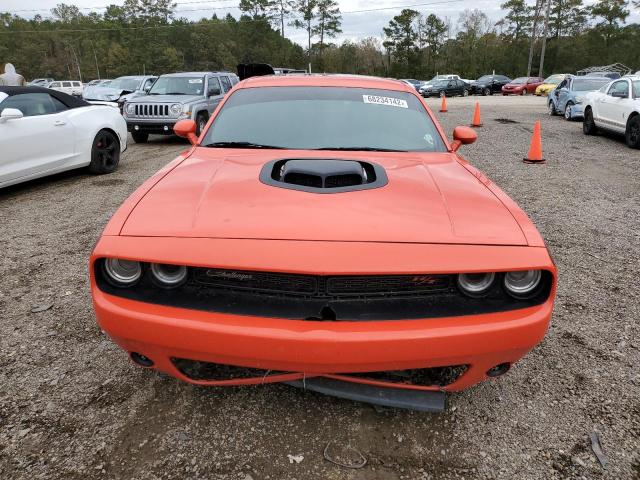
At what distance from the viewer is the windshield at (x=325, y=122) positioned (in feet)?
9.56

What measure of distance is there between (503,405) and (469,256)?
0.99 meters

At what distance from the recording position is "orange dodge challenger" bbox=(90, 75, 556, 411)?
169 cm

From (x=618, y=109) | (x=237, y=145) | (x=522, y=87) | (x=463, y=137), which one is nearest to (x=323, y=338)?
(x=237, y=145)

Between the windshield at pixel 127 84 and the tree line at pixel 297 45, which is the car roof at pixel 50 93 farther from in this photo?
the tree line at pixel 297 45

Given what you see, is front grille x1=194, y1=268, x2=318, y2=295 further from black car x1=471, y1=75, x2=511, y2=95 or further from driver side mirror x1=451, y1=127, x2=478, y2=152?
black car x1=471, y1=75, x2=511, y2=95

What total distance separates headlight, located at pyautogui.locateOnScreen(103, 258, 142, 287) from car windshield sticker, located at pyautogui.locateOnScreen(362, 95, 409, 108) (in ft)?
6.52

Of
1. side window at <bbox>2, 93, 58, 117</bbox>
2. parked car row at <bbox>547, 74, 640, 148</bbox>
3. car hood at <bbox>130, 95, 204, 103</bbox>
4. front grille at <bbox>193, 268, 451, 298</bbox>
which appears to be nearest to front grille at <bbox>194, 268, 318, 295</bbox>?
front grille at <bbox>193, 268, 451, 298</bbox>

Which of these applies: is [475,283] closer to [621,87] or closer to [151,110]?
[151,110]

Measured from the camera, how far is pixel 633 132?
9.66 meters

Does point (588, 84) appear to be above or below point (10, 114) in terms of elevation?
above

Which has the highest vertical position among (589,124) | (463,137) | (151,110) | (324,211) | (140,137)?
(463,137)

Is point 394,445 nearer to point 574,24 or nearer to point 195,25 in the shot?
point 574,24

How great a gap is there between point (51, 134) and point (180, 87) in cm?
583

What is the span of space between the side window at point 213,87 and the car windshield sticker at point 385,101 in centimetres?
924
